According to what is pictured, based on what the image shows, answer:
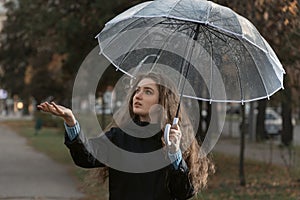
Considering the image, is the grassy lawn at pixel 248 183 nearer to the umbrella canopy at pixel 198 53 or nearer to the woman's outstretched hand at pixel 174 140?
the umbrella canopy at pixel 198 53

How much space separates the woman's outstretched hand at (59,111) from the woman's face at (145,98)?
0.51 meters

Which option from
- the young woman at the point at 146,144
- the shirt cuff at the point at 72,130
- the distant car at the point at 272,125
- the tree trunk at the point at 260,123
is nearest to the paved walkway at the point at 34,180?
the young woman at the point at 146,144

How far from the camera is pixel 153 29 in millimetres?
5523

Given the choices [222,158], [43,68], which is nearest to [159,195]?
[222,158]

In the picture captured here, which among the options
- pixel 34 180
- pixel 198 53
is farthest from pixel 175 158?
pixel 34 180

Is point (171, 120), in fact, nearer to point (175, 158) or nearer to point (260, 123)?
point (175, 158)

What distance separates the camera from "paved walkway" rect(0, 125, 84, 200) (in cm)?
1270

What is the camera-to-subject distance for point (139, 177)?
3939mm

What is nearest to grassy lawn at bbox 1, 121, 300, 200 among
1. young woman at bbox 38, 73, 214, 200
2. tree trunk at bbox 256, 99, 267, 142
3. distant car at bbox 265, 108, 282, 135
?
young woman at bbox 38, 73, 214, 200

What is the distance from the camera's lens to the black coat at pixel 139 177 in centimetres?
386

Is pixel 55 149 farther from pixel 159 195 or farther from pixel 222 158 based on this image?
pixel 159 195

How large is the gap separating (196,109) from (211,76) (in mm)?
1049

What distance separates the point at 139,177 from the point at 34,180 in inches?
464

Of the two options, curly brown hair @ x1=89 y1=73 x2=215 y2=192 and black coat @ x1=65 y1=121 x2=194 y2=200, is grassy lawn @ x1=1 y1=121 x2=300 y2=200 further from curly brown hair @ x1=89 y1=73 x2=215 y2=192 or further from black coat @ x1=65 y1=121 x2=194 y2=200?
black coat @ x1=65 y1=121 x2=194 y2=200
